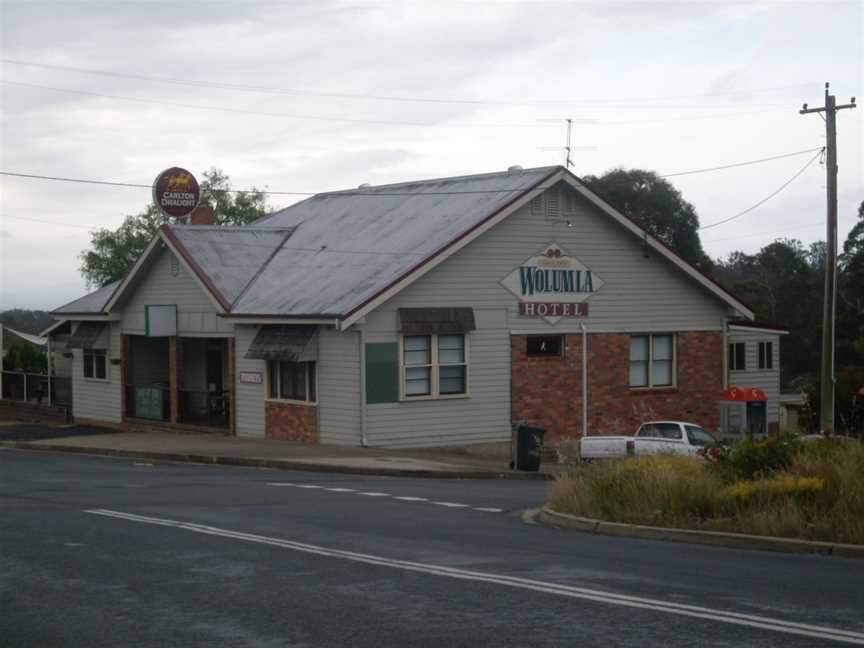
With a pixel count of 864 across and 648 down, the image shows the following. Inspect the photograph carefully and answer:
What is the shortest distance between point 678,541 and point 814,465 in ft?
6.70

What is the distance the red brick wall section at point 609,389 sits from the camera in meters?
33.1

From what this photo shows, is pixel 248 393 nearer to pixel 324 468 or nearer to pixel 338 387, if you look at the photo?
pixel 338 387

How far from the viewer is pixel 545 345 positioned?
110 ft

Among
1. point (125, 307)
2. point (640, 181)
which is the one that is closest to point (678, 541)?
point (125, 307)

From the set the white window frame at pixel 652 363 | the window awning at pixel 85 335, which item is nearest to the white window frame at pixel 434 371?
the white window frame at pixel 652 363

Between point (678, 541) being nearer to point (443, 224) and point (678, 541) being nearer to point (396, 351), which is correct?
point (396, 351)

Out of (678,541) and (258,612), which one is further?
(678,541)

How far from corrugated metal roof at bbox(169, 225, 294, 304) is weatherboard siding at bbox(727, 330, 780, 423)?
1407 centimetres

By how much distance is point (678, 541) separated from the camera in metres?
14.0

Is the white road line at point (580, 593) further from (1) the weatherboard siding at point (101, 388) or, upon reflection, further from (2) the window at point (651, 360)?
(1) the weatherboard siding at point (101, 388)

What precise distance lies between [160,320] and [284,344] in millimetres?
6073

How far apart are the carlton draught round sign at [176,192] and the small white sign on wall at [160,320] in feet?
13.0

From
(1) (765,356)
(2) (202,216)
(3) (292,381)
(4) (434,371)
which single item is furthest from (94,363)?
(1) (765,356)

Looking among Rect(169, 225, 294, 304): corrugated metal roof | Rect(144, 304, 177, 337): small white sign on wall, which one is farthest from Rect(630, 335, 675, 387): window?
Rect(144, 304, 177, 337): small white sign on wall
